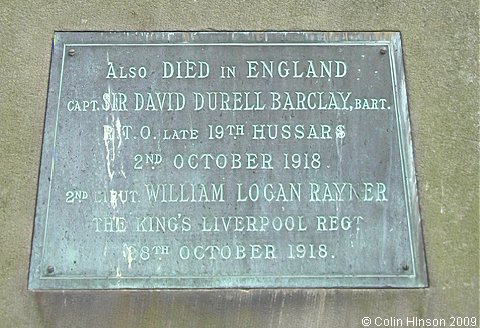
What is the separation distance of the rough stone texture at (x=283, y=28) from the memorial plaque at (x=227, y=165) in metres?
0.06

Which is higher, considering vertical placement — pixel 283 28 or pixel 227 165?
pixel 283 28

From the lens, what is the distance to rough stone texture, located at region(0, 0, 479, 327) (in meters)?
2.62

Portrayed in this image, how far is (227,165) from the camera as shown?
8.95 feet

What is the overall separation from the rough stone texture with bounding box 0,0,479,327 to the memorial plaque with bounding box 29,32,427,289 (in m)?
0.06

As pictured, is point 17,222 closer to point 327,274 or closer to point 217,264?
point 217,264

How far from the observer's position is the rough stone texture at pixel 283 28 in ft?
8.58

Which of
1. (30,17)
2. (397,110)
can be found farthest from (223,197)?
(30,17)

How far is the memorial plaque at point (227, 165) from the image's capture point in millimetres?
2645

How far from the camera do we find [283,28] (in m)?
A: 2.89

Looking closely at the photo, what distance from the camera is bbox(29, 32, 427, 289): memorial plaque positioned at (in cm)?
264

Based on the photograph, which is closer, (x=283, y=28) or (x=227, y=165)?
(x=227, y=165)

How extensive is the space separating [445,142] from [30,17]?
1967 millimetres

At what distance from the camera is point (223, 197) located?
106 inches

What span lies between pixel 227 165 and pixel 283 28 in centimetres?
69
